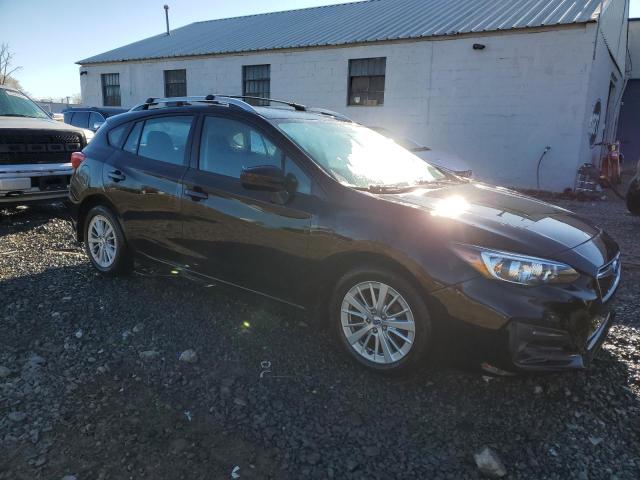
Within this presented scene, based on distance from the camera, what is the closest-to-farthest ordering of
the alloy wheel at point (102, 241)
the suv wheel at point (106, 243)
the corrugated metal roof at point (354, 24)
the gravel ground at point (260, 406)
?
the gravel ground at point (260, 406) < the suv wheel at point (106, 243) < the alloy wheel at point (102, 241) < the corrugated metal roof at point (354, 24)

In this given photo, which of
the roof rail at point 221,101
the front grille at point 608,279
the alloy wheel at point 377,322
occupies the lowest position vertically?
the alloy wheel at point 377,322

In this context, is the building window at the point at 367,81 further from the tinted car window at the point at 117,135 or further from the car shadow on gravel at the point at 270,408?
the car shadow on gravel at the point at 270,408

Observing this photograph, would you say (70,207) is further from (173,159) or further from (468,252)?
(468,252)

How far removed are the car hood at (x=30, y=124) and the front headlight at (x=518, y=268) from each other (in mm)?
6548

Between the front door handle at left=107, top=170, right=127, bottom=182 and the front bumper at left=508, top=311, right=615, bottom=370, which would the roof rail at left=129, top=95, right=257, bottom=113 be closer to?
the front door handle at left=107, top=170, right=127, bottom=182

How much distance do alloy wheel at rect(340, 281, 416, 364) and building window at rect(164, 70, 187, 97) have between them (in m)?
18.6

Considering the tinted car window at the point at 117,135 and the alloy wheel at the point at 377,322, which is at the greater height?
the tinted car window at the point at 117,135

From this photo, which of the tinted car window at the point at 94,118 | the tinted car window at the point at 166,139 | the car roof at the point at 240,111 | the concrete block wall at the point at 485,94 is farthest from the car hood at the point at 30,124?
the concrete block wall at the point at 485,94

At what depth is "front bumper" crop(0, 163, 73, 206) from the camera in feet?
21.1

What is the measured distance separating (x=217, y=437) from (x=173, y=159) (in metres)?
2.39

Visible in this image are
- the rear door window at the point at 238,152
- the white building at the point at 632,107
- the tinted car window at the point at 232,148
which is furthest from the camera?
the white building at the point at 632,107

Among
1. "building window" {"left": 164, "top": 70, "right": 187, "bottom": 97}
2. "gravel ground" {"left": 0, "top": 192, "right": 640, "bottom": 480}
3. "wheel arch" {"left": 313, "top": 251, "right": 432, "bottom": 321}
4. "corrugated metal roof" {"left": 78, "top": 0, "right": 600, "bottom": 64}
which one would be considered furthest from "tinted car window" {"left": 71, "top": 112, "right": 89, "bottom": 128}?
"wheel arch" {"left": 313, "top": 251, "right": 432, "bottom": 321}

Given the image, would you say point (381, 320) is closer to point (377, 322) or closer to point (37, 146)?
point (377, 322)

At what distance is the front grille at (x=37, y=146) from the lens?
656cm
